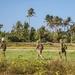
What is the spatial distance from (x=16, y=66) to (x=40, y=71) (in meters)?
1.49

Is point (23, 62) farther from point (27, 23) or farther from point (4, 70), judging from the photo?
point (27, 23)

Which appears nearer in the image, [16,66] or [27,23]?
[16,66]

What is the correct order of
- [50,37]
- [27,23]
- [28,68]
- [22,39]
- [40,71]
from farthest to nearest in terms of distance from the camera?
[27,23] < [50,37] < [22,39] < [28,68] < [40,71]

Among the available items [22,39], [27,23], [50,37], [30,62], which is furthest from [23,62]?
[27,23]

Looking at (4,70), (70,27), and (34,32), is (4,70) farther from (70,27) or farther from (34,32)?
(70,27)

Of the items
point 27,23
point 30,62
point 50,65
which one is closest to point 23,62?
point 30,62

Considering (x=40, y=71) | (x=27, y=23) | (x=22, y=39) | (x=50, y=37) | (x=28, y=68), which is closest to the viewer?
(x=40, y=71)

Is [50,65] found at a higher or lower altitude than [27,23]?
lower

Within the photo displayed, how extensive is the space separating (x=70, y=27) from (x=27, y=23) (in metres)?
19.2

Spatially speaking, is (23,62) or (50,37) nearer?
(23,62)

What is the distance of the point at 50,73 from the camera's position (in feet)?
38.7

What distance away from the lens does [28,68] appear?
12609mm

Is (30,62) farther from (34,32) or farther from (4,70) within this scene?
(34,32)

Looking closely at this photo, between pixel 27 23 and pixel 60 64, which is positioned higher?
pixel 27 23
